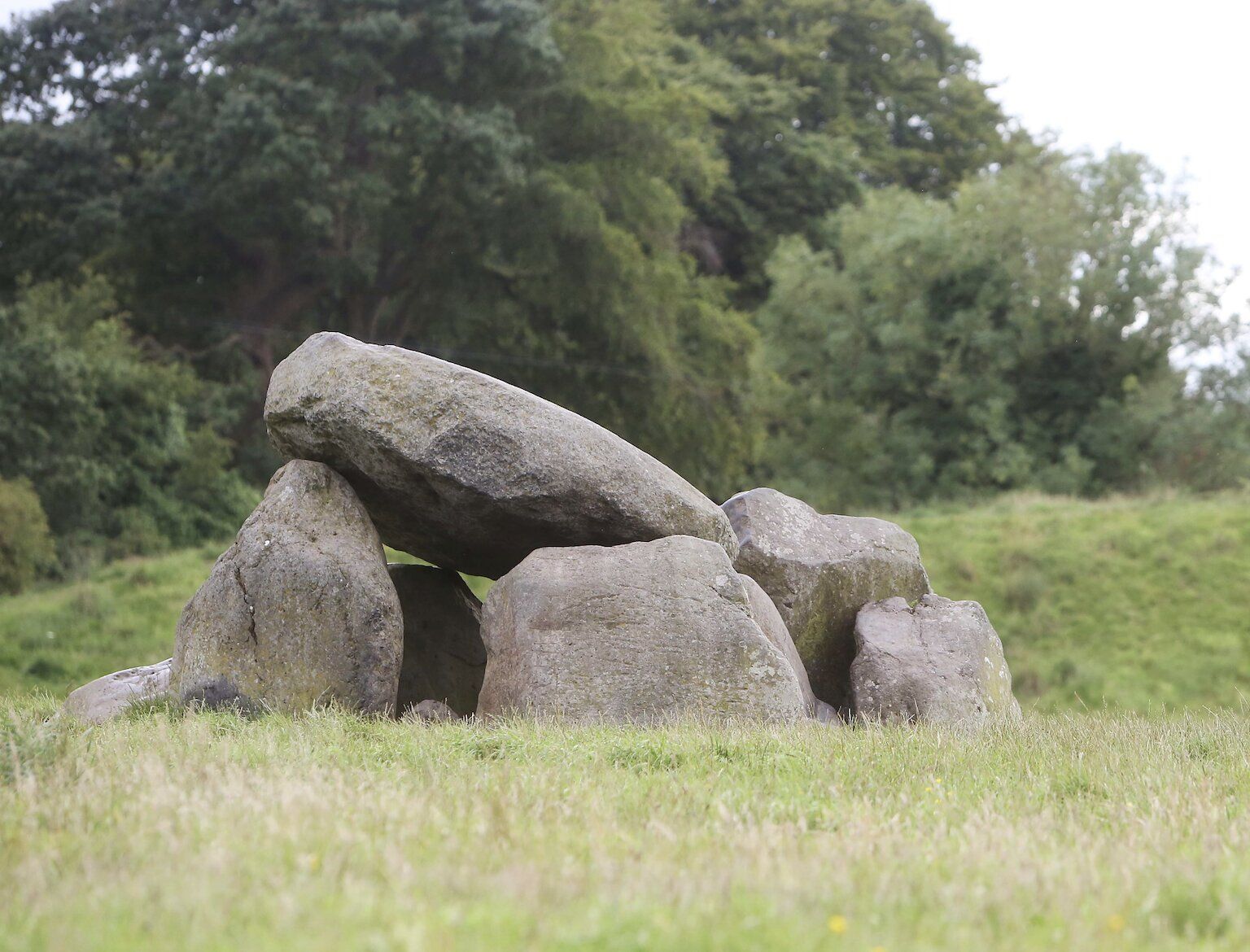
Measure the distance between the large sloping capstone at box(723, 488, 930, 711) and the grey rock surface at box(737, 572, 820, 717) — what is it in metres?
0.57

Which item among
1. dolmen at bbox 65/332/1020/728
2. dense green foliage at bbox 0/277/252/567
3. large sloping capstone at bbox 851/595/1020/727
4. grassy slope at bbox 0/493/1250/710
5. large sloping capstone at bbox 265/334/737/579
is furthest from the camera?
dense green foliage at bbox 0/277/252/567

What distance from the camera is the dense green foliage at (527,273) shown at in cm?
3253

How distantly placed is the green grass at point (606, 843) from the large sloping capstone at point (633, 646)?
58.0 inches

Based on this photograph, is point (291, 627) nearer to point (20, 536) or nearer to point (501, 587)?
point (501, 587)

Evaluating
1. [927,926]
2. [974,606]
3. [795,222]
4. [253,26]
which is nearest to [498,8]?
[253,26]

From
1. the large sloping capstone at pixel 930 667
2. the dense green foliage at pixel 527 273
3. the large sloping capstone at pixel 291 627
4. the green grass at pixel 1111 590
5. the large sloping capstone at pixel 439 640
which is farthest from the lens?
the dense green foliage at pixel 527 273

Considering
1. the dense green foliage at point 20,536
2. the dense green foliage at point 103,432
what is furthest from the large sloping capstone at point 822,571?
the dense green foliage at point 103,432

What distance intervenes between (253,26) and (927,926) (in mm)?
32784

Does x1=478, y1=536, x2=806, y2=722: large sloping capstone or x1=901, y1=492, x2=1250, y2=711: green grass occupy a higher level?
x1=478, y1=536, x2=806, y2=722: large sloping capstone

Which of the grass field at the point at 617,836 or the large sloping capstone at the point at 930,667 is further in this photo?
the large sloping capstone at the point at 930,667

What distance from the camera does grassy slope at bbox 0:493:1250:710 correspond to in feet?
79.0

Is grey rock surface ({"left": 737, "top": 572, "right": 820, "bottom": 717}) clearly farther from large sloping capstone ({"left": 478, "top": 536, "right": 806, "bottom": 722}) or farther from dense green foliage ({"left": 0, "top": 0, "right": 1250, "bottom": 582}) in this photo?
dense green foliage ({"left": 0, "top": 0, "right": 1250, "bottom": 582})

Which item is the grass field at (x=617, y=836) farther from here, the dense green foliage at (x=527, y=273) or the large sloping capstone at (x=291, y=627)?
the dense green foliage at (x=527, y=273)

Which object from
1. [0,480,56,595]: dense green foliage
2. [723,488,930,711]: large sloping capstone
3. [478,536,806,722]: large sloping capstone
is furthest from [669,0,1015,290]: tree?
[478,536,806,722]: large sloping capstone
